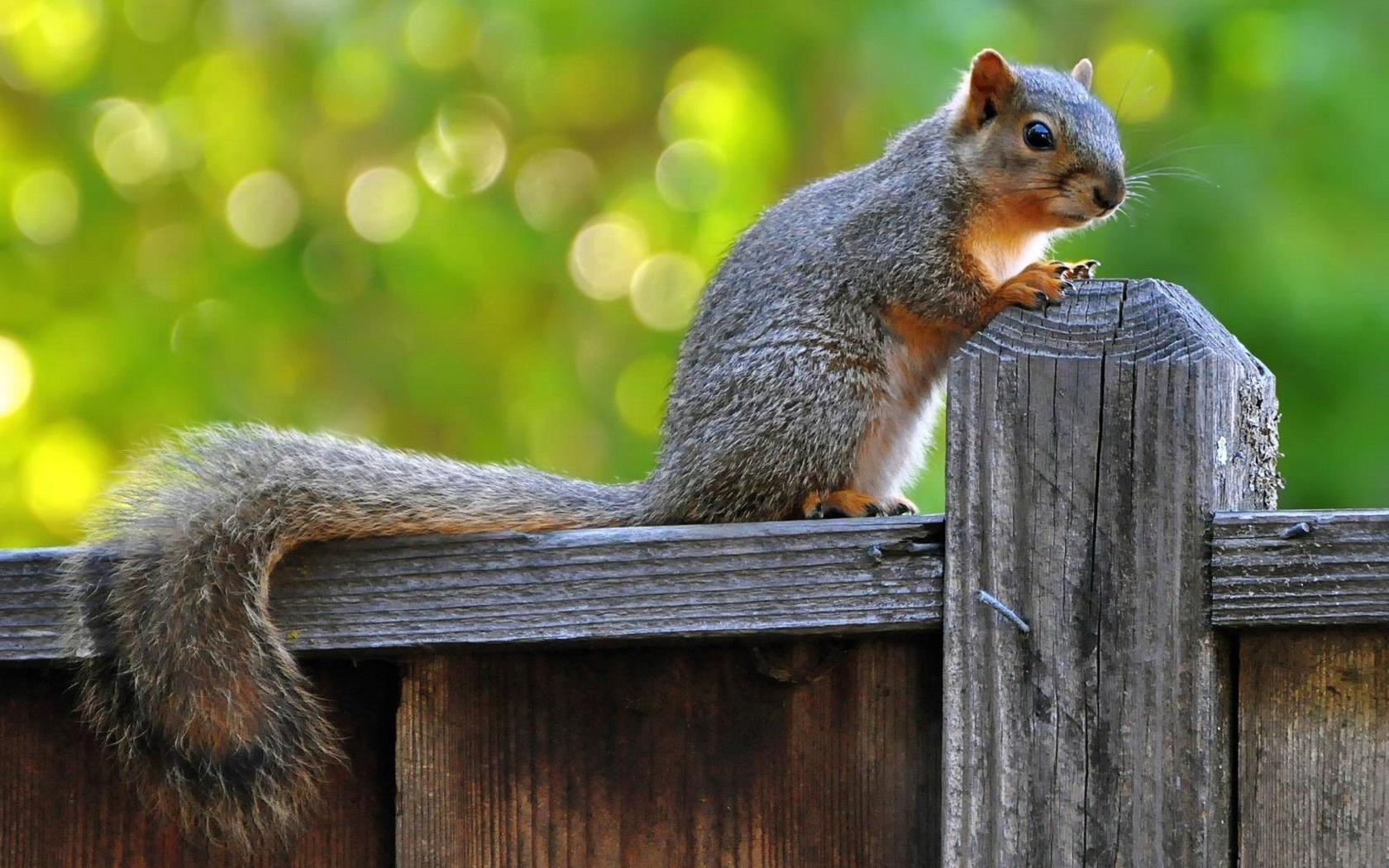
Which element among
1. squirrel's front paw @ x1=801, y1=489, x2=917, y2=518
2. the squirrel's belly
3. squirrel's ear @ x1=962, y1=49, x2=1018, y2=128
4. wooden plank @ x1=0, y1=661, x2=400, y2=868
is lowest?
wooden plank @ x1=0, y1=661, x2=400, y2=868

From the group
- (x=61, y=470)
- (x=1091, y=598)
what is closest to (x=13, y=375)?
(x=61, y=470)

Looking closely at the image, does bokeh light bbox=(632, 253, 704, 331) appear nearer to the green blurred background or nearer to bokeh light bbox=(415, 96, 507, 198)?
the green blurred background

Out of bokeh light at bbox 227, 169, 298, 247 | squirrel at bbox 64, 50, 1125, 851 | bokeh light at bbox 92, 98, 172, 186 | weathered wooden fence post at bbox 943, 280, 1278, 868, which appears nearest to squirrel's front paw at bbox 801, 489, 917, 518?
squirrel at bbox 64, 50, 1125, 851

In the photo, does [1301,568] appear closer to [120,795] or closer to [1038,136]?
[120,795]

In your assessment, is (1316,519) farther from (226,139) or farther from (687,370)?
(226,139)

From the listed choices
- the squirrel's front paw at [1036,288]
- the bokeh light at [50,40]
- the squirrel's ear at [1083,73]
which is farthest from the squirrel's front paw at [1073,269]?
the bokeh light at [50,40]

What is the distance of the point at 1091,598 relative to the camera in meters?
1.42

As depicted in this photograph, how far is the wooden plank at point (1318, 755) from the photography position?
1.37m

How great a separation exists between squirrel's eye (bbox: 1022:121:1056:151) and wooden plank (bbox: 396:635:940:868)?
147 centimetres

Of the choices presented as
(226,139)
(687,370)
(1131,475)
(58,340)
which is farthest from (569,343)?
(1131,475)

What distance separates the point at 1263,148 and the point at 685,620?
→ 3.35m

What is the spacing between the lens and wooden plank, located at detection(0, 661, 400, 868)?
5.48 ft

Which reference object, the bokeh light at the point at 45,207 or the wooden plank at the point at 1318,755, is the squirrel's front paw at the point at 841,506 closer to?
the wooden plank at the point at 1318,755

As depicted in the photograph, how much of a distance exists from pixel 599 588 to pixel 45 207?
416 centimetres
